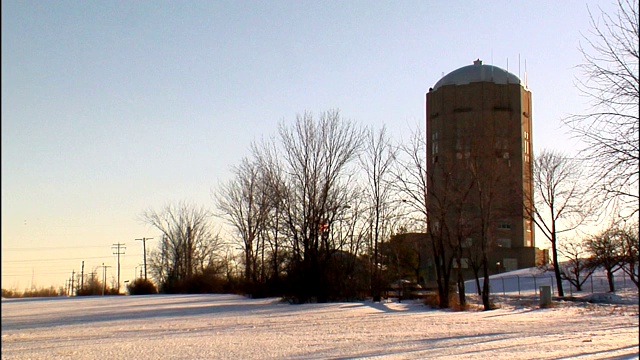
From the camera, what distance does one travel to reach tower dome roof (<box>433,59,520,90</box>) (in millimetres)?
88312

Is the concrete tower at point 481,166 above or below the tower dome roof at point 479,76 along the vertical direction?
below

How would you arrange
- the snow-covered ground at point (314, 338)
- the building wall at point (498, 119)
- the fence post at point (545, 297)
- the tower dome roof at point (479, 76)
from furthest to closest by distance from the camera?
the tower dome roof at point (479, 76) < the building wall at point (498, 119) < the fence post at point (545, 297) < the snow-covered ground at point (314, 338)

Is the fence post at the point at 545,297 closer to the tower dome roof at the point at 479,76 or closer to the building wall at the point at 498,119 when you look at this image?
the building wall at the point at 498,119

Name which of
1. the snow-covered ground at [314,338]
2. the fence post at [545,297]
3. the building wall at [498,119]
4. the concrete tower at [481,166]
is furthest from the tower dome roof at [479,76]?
the snow-covered ground at [314,338]

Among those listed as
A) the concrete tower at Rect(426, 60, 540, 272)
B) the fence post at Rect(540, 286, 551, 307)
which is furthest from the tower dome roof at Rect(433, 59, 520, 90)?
the fence post at Rect(540, 286, 551, 307)

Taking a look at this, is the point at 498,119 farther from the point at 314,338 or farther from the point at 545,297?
the point at 314,338

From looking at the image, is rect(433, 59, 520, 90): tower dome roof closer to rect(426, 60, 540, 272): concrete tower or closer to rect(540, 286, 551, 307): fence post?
rect(426, 60, 540, 272): concrete tower

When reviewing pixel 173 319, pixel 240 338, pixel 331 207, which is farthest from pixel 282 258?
pixel 240 338

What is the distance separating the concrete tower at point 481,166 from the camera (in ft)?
118

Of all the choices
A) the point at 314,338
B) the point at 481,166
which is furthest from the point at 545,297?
the point at 314,338

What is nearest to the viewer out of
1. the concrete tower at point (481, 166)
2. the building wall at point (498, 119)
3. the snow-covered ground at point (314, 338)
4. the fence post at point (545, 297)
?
the snow-covered ground at point (314, 338)

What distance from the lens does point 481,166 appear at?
116ft

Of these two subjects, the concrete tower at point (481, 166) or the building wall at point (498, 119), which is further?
the building wall at point (498, 119)

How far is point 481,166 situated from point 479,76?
5580 centimetres
